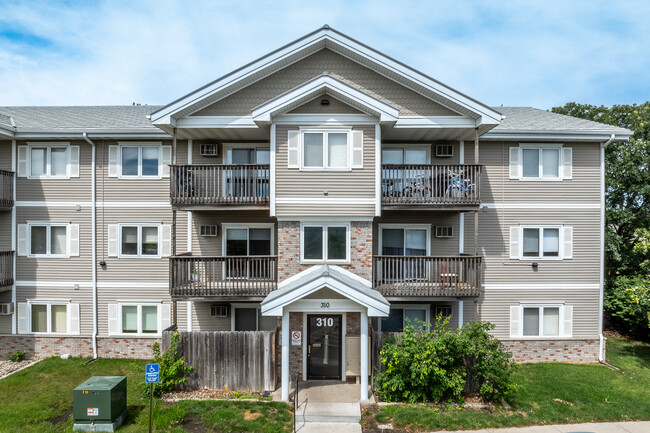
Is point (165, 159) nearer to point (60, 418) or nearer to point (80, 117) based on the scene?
point (80, 117)

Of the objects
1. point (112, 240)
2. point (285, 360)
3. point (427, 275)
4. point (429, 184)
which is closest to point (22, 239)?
point (112, 240)

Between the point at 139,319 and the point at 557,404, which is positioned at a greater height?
the point at 139,319

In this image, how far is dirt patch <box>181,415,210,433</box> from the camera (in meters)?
8.22

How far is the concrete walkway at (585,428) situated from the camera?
8.52 metres

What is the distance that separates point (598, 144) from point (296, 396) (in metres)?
13.7

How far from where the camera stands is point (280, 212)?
1106 cm

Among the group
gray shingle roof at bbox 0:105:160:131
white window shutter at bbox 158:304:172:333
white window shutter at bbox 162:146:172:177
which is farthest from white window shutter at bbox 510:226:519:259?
gray shingle roof at bbox 0:105:160:131

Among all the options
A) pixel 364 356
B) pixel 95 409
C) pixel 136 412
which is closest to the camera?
pixel 95 409

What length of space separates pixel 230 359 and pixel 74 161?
30.9 feet

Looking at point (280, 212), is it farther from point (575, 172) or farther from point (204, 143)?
point (575, 172)

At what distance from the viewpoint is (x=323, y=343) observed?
11234 millimetres

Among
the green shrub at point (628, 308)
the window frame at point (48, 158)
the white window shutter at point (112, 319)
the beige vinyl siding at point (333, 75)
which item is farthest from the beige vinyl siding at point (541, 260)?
the window frame at point (48, 158)

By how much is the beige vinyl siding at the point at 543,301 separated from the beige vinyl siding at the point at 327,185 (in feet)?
19.5

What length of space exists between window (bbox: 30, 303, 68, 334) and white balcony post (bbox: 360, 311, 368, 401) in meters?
11.1
